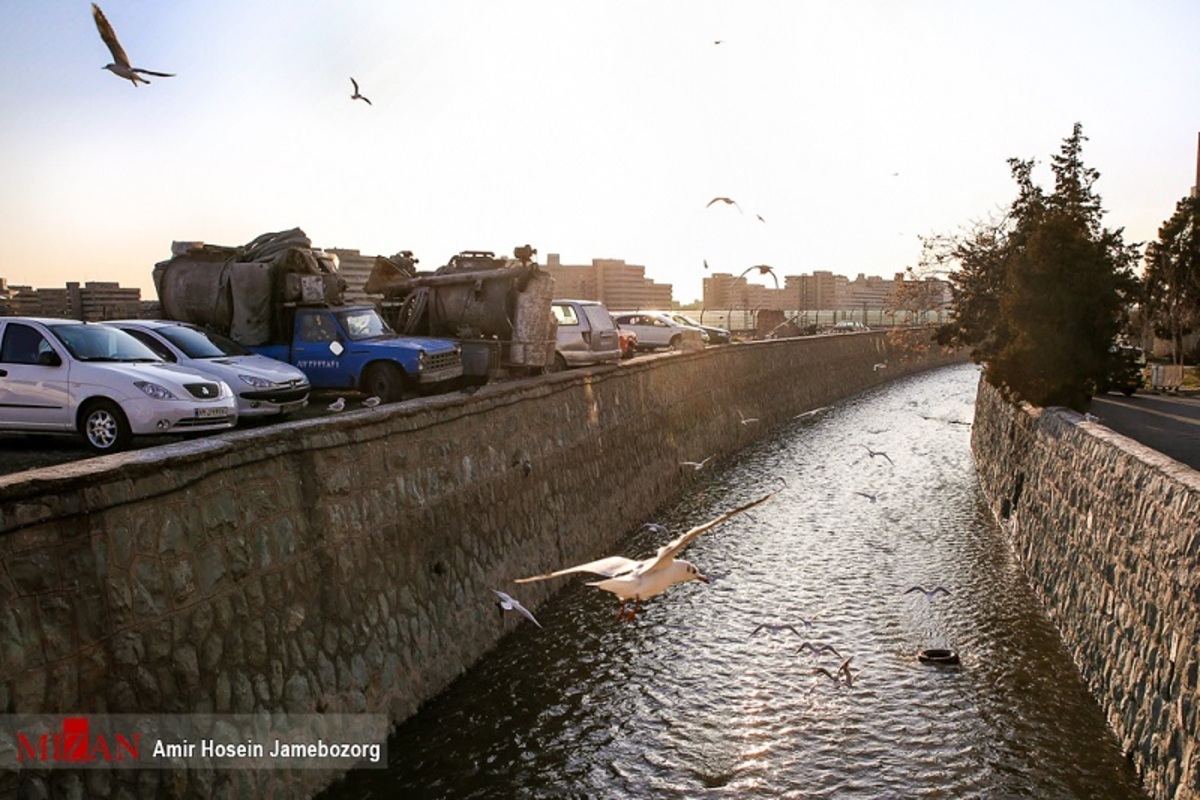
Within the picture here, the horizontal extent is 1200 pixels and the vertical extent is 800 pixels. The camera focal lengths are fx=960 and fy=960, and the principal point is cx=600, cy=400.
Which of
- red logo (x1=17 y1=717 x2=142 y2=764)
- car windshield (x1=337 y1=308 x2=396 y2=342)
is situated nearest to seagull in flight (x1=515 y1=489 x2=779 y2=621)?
red logo (x1=17 y1=717 x2=142 y2=764)

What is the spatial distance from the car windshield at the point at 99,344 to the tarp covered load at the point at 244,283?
569cm

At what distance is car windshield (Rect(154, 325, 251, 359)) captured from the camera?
50.2 feet

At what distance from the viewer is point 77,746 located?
19.0ft

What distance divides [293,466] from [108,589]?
251 cm

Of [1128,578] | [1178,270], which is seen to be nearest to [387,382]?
[1128,578]

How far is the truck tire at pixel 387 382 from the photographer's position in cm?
1781

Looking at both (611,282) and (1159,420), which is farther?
(611,282)

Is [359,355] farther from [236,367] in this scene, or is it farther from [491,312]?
[491,312]

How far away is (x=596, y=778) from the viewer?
9219 millimetres

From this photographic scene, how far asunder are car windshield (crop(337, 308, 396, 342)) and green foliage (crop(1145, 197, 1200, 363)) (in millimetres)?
29032

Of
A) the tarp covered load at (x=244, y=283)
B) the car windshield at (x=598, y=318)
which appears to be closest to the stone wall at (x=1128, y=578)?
the car windshield at (x=598, y=318)

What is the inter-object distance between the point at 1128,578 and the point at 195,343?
1360cm

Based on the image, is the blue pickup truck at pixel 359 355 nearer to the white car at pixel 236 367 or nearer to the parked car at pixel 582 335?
the white car at pixel 236 367

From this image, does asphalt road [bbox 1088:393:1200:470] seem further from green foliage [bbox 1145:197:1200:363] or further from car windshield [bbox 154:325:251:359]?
car windshield [bbox 154:325:251:359]
